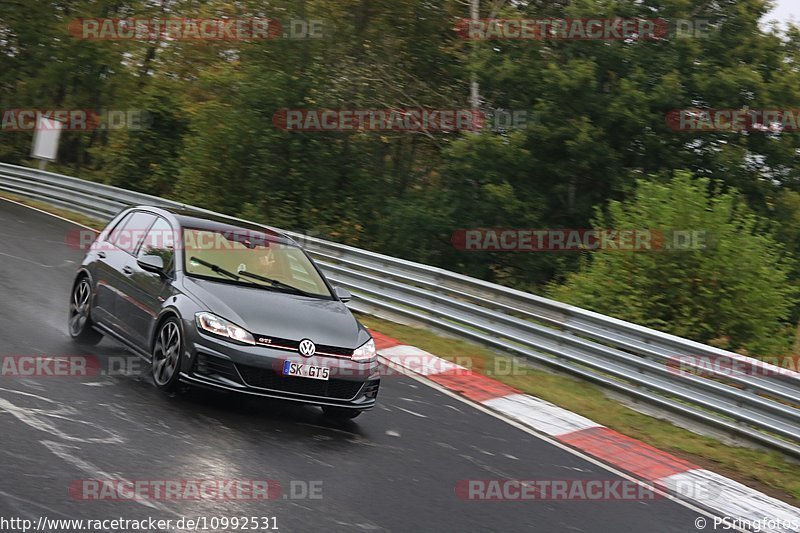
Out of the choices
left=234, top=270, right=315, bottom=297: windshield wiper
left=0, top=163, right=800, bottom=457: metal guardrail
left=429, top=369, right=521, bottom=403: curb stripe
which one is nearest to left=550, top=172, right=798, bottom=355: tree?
left=0, top=163, right=800, bottom=457: metal guardrail

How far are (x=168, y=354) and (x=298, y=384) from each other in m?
1.21

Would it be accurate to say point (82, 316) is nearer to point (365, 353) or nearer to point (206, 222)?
point (206, 222)

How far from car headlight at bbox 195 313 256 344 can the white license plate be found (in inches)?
13.4

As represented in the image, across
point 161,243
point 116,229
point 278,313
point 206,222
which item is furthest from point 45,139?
point 278,313

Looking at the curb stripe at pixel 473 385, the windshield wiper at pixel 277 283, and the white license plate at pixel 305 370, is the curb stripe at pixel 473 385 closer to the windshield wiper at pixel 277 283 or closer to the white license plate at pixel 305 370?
the windshield wiper at pixel 277 283

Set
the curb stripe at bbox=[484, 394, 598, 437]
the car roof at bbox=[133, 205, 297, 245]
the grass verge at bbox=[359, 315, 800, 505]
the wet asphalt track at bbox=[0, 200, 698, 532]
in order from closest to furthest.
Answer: the wet asphalt track at bbox=[0, 200, 698, 532] < the grass verge at bbox=[359, 315, 800, 505] < the car roof at bbox=[133, 205, 297, 245] < the curb stripe at bbox=[484, 394, 598, 437]

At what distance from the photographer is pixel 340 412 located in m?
7.96

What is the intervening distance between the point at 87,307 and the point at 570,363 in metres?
5.96

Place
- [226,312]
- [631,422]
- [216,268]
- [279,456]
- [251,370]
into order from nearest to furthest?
[279,456], [251,370], [226,312], [216,268], [631,422]

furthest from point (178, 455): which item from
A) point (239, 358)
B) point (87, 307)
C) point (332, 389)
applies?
point (87, 307)

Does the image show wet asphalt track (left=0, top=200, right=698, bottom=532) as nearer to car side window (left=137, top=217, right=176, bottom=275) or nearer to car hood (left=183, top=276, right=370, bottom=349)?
car hood (left=183, top=276, right=370, bottom=349)

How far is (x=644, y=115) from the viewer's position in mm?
23328

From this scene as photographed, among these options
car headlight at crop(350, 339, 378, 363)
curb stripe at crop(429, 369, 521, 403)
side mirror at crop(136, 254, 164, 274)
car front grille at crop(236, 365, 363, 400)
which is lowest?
curb stripe at crop(429, 369, 521, 403)

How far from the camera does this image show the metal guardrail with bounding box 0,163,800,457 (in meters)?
9.21
